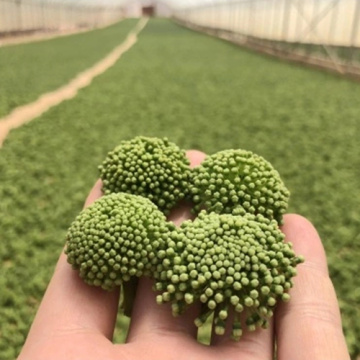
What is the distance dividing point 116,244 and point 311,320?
74 centimetres

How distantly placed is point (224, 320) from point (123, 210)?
1.80 feet

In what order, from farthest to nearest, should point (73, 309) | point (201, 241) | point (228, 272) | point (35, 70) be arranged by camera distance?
1. point (35, 70)
2. point (73, 309)
3. point (201, 241)
4. point (228, 272)

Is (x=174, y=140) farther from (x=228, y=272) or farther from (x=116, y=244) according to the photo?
(x=228, y=272)

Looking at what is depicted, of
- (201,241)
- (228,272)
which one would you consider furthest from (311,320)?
(201,241)

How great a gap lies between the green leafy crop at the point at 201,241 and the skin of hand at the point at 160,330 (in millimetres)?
86

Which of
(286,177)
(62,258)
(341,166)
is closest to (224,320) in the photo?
(62,258)

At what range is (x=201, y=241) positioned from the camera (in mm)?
1725

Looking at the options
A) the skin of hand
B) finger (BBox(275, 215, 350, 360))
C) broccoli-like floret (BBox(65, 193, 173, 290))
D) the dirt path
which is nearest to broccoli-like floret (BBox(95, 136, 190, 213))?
broccoli-like floret (BBox(65, 193, 173, 290))

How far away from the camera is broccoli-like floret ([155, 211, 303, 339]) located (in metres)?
1.62

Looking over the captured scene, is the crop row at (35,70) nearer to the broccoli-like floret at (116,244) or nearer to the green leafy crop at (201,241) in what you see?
the green leafy crop at (201,241)

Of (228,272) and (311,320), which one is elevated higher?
(228,272)

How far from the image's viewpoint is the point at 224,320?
165cm

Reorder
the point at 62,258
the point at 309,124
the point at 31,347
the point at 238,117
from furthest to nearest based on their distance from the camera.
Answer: the point at 238,117 < the point at 309,124 < the point at 62,258 < the point at 31,347

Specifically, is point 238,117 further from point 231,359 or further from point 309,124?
point 231,359
